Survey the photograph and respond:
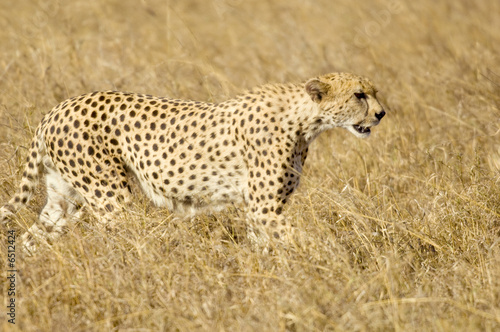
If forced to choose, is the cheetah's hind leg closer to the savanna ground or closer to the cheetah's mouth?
the savanna ground

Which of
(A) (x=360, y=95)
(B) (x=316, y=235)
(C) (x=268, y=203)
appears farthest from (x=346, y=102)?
(B) (x=316, y=235)

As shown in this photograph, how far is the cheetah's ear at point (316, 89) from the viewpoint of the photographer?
12.7 ft

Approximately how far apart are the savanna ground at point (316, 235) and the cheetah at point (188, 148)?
0.47 ft

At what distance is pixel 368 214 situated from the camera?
3.86 meters

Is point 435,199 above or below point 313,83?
below

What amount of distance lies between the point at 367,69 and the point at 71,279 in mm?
4779

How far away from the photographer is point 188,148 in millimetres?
4047

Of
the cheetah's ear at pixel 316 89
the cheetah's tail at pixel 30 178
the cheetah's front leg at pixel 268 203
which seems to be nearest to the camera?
the cheetah's front leg at pixel 268 203

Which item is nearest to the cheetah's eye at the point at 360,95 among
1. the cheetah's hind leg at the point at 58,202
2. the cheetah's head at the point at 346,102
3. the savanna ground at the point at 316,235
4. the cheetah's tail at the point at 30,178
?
the cheetah's head at the point at 346,102

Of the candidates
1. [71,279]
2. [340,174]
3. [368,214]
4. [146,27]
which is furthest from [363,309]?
[146,27]

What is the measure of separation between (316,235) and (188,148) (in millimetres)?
991

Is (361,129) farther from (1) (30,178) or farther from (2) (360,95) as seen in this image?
(1) (30,178)

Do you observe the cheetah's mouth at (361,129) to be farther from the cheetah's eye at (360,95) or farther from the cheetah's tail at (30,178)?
the cheetah's tail at (30,178)

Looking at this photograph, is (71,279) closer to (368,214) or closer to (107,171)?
(107,171)
